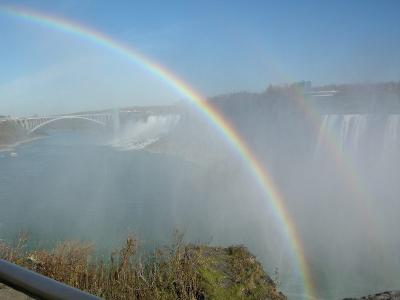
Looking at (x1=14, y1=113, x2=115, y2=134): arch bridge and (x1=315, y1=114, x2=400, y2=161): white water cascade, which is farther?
(x1=14, y1=113, x2=115, y2=134): arch bridge

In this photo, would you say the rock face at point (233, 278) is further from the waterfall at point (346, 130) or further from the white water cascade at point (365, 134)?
the waterfall at point (346, 130)

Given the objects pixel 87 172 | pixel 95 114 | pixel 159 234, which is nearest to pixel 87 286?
pixel 159 234

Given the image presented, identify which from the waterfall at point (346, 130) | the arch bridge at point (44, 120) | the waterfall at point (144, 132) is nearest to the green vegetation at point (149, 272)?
the waterfall at point (346, 130)

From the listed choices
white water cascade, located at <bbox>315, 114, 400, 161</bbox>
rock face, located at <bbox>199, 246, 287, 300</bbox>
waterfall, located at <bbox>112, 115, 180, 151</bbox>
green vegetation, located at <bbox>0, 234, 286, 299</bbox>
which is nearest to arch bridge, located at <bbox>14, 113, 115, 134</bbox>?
waterfall, located at <bbox>112, 115, 180, 151</bbox>

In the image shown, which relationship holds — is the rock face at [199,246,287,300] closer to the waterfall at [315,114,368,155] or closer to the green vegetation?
the green vegetation

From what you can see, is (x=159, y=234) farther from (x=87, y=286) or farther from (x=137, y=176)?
(x=137, y=176)

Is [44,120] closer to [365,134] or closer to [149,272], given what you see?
[365,134]
